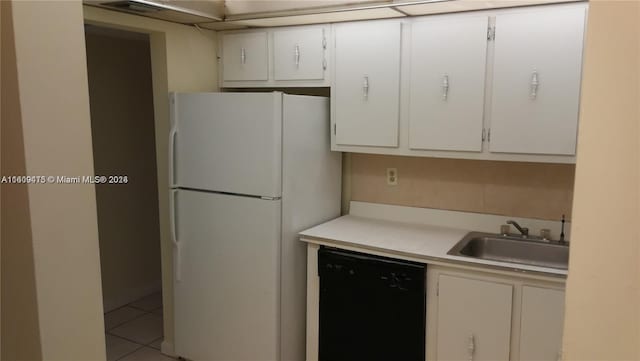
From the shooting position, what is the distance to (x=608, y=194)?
643 millimetres

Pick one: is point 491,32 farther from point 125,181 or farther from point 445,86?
point 125,181

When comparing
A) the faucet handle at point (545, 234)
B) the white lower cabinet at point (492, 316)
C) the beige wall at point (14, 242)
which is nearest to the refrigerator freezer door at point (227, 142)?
the white lower cabinet at point (492, 316)

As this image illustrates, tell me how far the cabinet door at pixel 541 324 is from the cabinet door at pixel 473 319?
0.08 m

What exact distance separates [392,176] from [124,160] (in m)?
2.36

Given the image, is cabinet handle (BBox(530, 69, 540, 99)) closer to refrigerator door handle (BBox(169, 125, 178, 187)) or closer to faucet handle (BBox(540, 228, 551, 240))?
faucet handle (BBox(540, 228, 551, 240))

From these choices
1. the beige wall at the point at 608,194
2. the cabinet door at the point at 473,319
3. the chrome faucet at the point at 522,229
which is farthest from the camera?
the chrome faucet at the point at 522,229

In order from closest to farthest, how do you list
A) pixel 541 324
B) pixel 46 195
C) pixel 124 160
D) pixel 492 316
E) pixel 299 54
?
pixel 46 195 < pixel 541 324 < pixel 492 316 < pixel 299 54 < pixel 124 160

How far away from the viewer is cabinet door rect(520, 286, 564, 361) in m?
2.37

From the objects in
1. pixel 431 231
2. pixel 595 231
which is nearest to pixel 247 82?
pixel 431 231

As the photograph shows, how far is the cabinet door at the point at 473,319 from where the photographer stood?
8.18 ft

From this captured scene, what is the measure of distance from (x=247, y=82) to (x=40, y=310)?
2.41 m

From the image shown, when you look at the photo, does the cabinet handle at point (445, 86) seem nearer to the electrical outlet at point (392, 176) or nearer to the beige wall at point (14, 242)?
the electrical outlet at point (392, 176)

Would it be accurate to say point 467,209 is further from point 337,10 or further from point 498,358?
point 337,10

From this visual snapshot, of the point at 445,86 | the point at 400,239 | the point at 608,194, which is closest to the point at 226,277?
the point at 400,239
